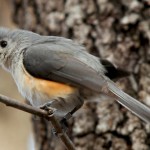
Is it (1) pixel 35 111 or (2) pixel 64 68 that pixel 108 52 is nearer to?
(2) pixel 64 68

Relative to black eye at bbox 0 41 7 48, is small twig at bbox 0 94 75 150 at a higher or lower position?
higher

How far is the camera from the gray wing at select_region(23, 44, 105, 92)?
3406mm

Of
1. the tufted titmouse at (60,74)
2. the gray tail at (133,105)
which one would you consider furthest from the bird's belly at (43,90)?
the gray tail at (133,105)

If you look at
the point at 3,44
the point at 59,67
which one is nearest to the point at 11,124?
the point at 3,44

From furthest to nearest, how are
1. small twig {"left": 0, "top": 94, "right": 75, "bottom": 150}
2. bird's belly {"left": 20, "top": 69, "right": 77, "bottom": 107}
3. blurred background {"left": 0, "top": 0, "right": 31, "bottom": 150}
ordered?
1. blurred background {"left": 0, "top": 0, "right": 31, "bottom": 150}
2. bird's belly {"left": 20, "top": 69, "right": 77, "bottom": 107}
3. small twig {"left": 0, "top": 94, "right": 75, "bottom": 150}

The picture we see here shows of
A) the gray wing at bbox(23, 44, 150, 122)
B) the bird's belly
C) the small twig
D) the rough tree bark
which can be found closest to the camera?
the small twig

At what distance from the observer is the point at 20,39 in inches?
161

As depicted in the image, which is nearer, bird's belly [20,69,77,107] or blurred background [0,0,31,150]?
bird's belly [20,69,77,107]

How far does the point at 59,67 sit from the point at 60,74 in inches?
3.4

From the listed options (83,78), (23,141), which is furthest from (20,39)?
(23,141)

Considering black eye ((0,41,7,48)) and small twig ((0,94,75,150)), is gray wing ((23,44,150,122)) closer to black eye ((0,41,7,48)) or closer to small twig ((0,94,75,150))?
black eye ((0,41,7,48))

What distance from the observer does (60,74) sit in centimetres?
350

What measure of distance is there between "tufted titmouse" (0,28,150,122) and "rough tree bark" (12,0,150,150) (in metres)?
0.48

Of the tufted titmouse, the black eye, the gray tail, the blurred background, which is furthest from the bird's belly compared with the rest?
the blurred background
